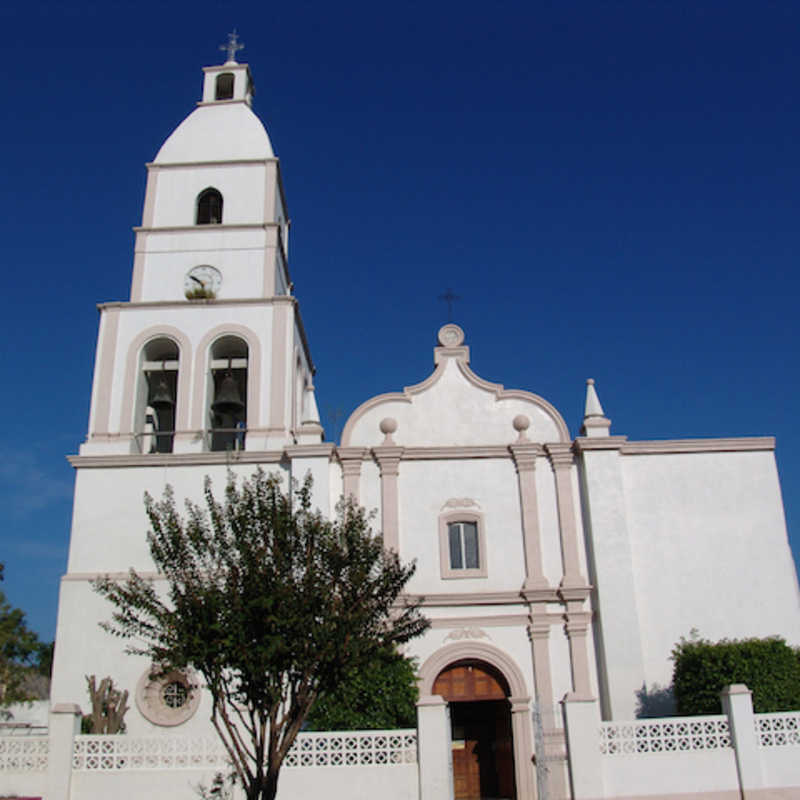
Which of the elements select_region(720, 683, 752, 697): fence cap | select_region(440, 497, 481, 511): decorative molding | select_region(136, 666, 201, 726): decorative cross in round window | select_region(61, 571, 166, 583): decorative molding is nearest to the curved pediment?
select_region(440, 497, 481, 511): decorative molding

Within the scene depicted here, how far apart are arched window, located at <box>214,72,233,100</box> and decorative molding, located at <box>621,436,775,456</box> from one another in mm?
15928

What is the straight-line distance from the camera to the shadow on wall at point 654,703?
60.7 feet

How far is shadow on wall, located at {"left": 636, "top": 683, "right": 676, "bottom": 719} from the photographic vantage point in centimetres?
1852

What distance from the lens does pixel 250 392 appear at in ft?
71.3

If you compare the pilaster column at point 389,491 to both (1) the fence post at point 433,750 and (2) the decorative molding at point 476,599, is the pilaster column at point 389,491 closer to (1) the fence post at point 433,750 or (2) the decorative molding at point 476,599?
(2) the decorative molding at point 476,599

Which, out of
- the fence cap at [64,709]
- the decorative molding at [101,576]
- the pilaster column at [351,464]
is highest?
the pilaster column at [351,464]

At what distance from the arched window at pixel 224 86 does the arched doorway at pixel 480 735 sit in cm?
1795

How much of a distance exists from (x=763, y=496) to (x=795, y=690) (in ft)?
17.3

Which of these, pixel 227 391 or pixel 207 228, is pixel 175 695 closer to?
pixel 227 391

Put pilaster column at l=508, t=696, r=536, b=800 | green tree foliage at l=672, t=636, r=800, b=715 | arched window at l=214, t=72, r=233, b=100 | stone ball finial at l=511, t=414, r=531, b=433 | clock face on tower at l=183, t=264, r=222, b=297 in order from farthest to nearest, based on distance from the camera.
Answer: arched window at l=214, t=72, r=233, b=100, clock face on tower at l=183, t=264, r=222, b=297, stone ball finial at l=511, t=414, r=531, b=433, pilaster column at l=508, t=696, r=536, b=800, green tree foliage at l=672, t=636, r=800, b=715

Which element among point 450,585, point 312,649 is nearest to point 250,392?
point 450,585

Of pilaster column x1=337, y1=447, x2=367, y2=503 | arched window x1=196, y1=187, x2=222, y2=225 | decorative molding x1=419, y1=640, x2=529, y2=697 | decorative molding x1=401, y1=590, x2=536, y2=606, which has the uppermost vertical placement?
arched window x1=196, y1=187, x2=222, y2=225

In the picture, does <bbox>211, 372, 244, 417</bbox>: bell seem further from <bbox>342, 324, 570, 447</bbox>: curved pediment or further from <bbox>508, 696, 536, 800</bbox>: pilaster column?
<bbox>508, 696, 536, 800</bbox>: pilaster column

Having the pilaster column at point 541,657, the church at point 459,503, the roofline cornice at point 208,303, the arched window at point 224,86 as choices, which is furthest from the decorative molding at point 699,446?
the arched window at point 224,86
